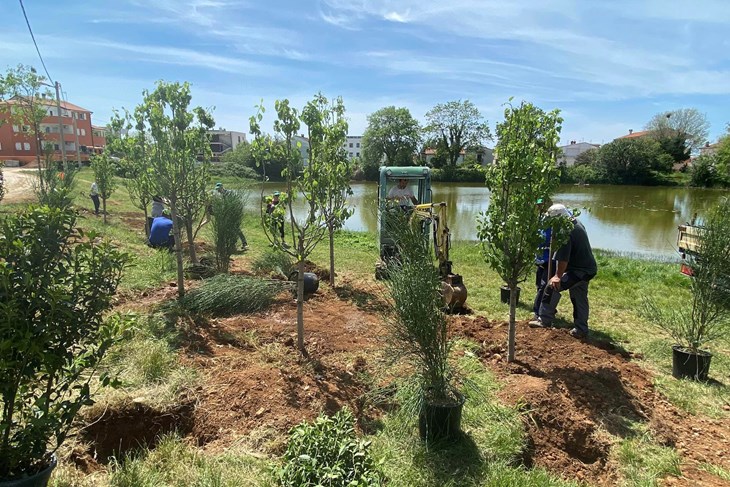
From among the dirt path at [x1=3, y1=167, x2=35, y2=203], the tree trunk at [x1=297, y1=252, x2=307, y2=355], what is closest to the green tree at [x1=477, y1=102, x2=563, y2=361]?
the tree trunk at [x1=297, y1=252, x2=307, y2=355]

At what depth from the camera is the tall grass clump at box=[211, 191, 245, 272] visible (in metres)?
7.96

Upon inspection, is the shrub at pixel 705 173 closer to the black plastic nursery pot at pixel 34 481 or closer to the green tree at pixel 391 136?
the green tree at pixel 391 136

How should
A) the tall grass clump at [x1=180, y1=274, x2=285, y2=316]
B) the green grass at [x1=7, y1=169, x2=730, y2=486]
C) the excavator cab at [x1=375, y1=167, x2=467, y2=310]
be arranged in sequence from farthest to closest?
the excavator cab at [x1=375, y1=167, x2=467, y2=310], the tall grass clump at [x1=180, y1=274, x2=285, y2=316], the green grass at [x1=7, y1=169, x2=730, y2=486]

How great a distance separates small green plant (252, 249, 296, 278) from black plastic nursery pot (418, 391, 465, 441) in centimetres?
499

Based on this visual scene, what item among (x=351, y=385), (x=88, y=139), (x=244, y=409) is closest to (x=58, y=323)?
(x=244, y=409)

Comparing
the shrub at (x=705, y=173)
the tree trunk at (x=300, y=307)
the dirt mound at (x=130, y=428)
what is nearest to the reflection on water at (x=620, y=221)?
the tree trunk at (x=300, y=307)

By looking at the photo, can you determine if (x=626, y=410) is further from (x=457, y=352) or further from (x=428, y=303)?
(x=428, y=303)

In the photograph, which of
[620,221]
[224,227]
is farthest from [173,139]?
[620,221]

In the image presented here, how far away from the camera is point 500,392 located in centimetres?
411

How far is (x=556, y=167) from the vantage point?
4.60 m

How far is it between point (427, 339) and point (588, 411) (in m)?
1.78

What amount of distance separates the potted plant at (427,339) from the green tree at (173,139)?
3.92 meters

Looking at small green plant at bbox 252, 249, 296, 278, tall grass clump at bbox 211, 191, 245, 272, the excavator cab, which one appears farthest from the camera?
small green plant at bbox 252, 249, 296, 278

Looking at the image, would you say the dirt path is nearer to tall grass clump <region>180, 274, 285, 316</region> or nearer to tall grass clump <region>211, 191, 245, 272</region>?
tall grass clump <region>211, 191, 245, 272</region>
